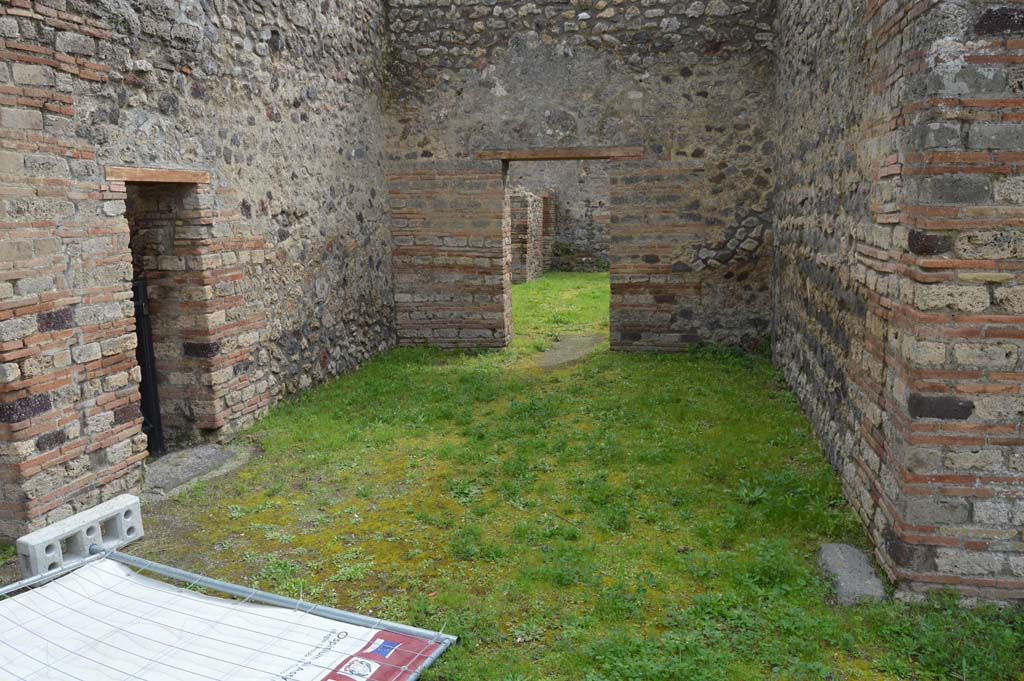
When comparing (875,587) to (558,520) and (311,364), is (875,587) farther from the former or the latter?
(311,364)

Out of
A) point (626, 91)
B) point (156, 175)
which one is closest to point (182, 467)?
point (156, 175)

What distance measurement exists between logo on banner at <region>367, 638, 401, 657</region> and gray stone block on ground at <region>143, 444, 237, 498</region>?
2.59 meters

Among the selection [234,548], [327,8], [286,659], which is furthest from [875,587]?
[327,8]

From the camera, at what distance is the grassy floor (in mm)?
3266

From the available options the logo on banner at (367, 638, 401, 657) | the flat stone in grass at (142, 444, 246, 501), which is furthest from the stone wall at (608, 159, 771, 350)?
the logo on banner at (367, 638, 401, 657)

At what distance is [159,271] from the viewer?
592 cm

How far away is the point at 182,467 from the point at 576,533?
10.0ft

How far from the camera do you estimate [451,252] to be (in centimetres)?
964

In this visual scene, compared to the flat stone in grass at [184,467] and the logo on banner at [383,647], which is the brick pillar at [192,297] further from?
the logo on banner at [383,647]

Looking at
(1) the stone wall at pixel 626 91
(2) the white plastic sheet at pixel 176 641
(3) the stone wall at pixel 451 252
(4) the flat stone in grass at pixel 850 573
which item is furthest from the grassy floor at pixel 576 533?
(1) the stone wall at pixel 626 91

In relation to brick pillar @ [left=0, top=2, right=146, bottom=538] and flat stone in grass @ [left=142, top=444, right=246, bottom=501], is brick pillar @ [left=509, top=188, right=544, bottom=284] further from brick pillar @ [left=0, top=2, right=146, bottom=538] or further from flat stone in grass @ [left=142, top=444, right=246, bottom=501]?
brick pillar @ [left=0, top=2, right=146, bottom=538]

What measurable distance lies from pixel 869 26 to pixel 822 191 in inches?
70.1

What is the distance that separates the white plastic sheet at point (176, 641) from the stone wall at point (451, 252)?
6.24 metres

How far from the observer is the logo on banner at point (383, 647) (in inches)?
127
